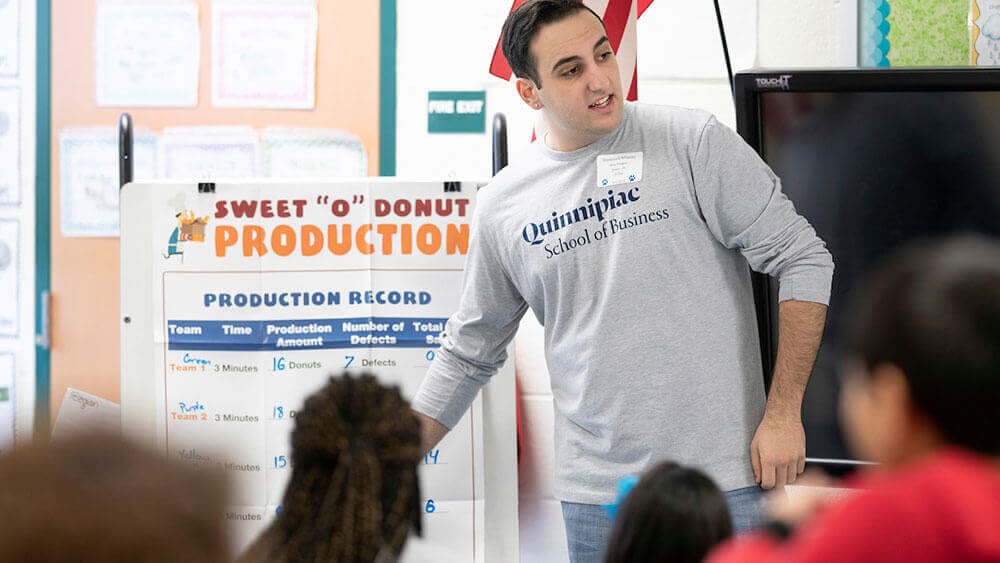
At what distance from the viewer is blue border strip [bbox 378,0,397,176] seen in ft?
10.4

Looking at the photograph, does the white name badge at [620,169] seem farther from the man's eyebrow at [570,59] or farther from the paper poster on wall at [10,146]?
the paper poster on wall at [10,146]

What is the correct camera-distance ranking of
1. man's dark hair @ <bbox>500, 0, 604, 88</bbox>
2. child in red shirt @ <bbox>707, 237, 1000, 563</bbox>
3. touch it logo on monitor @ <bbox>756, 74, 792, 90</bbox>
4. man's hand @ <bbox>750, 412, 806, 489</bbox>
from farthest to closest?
touch it logo on monitor @ <bbox>756, 74, 792, 90</bbox> < man's dark hair @ <bbox>500, 0, 604, 88</bbox> < man's hand @ <bbox>750, 412, 806, 489</bbox> < child in red shirt @ <bbox>707, 237, 1000, 563</bbox>

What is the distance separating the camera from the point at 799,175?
2629 millimetres

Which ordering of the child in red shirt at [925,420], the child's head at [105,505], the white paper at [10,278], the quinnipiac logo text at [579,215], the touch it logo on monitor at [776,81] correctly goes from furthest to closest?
1. the white paper at [10,278]
2. the touch it logo on monitor at [776,81]
3. the quinnipiac logo text at [579,215]
4. the child in red shirt at [925,420]
5. the child's head at [105,505]

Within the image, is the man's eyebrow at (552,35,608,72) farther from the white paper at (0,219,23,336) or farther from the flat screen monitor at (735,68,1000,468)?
the white paper at (0,219,23,336)

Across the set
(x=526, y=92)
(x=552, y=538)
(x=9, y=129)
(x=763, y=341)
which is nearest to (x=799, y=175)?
(x=763, y=341)

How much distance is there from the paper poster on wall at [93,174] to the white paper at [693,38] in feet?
4.71

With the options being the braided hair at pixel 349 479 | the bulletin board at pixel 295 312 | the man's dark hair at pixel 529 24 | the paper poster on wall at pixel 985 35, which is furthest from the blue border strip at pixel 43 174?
the paper poster on wall at pixel 985 35

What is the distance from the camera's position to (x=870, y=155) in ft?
8.55

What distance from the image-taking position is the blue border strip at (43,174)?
3172 mm

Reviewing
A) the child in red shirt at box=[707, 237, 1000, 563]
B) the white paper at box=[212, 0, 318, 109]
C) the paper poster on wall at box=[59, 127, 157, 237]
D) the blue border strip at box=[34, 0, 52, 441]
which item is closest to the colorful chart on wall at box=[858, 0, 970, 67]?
the white paper at box=[212, 0, 318, 109]

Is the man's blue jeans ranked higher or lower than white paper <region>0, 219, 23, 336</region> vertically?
lower

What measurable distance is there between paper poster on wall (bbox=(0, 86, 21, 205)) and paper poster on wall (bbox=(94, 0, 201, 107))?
9.4 inches

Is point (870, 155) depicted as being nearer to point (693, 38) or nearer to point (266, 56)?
point (693, 38)
